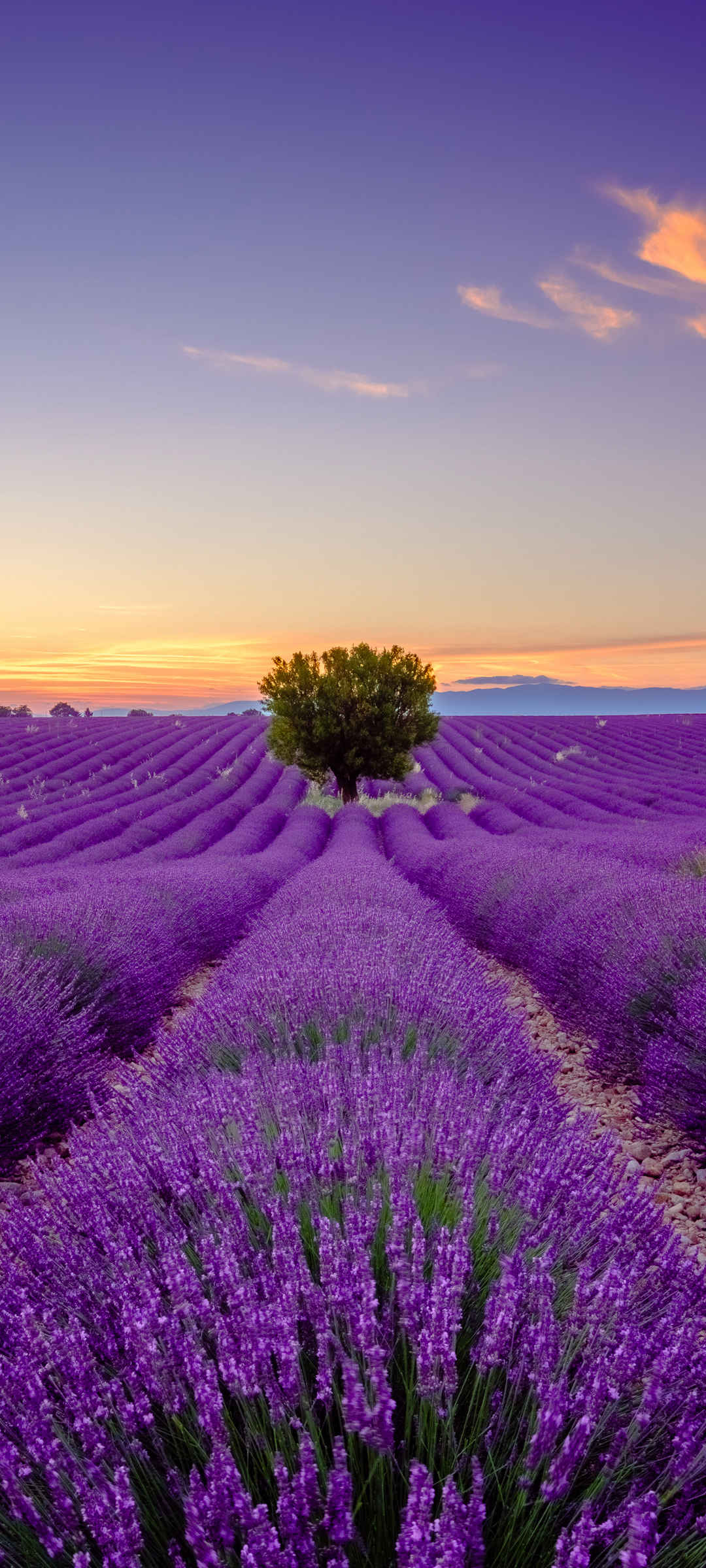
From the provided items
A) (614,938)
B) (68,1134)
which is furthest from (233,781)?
(68,1134)

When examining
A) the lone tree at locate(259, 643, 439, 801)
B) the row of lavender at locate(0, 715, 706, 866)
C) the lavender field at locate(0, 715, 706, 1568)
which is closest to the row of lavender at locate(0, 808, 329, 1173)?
the lavender field at locate(0, 715, 706, 1568)

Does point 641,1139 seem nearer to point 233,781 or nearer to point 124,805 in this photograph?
point 124,805

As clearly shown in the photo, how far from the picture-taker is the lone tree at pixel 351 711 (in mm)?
20047

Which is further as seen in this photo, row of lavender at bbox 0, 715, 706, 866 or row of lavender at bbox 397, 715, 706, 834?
row of lavender at bbox 397, 715, 706, 834

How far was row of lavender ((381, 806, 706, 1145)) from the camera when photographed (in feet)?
12.9

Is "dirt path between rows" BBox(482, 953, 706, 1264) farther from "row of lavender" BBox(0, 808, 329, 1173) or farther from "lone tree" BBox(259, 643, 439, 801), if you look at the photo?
"lone tree" BBox(259, 643, 439, 801)

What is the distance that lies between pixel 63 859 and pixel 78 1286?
1160 centimetres

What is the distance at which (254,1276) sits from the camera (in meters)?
1.50

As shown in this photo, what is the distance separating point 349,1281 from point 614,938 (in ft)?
14.3

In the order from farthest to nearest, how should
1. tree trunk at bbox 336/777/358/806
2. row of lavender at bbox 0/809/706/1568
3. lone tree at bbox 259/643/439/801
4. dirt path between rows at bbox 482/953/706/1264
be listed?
tree trunk at bbox 336/777/358/806, lone tree at bbox 259/643/439/801, dirt path between rows at bbox 482/953/706/1264, row of lavender at bbox 0/809/706/1568

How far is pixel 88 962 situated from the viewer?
5355 mm

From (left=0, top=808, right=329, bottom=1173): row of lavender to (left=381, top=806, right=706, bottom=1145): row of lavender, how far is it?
2.43 metres

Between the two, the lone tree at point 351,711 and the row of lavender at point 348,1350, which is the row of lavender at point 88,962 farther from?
the lone tree at point 351,711

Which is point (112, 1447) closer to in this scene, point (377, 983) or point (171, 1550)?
point (171, 1550)
